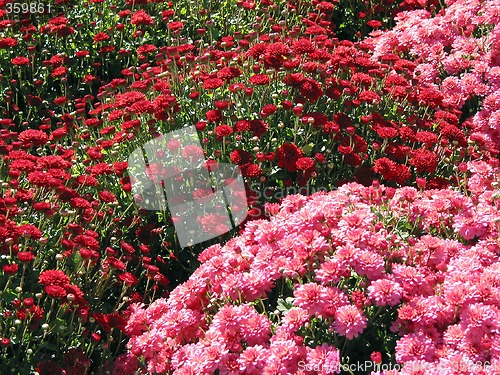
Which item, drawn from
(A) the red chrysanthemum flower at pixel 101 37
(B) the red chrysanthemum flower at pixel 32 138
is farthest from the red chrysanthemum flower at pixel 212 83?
(A) the red chrysanthemum flower at pixel 101 37

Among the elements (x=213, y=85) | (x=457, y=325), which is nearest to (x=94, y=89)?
(x=213, y=85)

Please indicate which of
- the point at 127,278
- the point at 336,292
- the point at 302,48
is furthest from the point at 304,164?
the point at 336,292

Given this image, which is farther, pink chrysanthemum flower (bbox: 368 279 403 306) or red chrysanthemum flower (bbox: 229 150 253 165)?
red chrysanthemum flower (bbox: 229 150 253 165)

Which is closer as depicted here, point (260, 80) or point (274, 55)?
point (260, 80)

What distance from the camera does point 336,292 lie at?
3.24 metres

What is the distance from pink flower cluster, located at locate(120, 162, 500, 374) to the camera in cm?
311

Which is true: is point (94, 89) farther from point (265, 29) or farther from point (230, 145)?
point (230, 145)

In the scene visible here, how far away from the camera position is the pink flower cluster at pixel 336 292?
10.2 ft

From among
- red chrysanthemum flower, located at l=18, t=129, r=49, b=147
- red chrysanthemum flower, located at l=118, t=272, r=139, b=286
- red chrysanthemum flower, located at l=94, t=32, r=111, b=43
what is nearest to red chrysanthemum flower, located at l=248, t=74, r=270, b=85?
red chrysanthemum flower, located at l=18, t=129, r=49, b=147

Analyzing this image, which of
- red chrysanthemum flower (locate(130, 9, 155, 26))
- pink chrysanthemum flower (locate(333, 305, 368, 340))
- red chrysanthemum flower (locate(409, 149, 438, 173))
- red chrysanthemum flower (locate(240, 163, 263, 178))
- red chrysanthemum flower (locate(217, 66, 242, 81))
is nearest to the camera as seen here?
pink chrysanthemum flower (locate(333, 305, 368, 340))

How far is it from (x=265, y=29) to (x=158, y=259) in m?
2.90

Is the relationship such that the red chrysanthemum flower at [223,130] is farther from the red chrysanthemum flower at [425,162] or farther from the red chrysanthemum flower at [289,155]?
the red chrysanthemum flower at [425,162]

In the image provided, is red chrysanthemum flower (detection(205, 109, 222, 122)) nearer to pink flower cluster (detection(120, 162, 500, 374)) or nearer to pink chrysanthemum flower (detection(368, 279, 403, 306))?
pink flower cluster (detection(120, 162, 500, 374))

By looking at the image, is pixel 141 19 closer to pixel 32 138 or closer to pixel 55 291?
pixel 32 138
